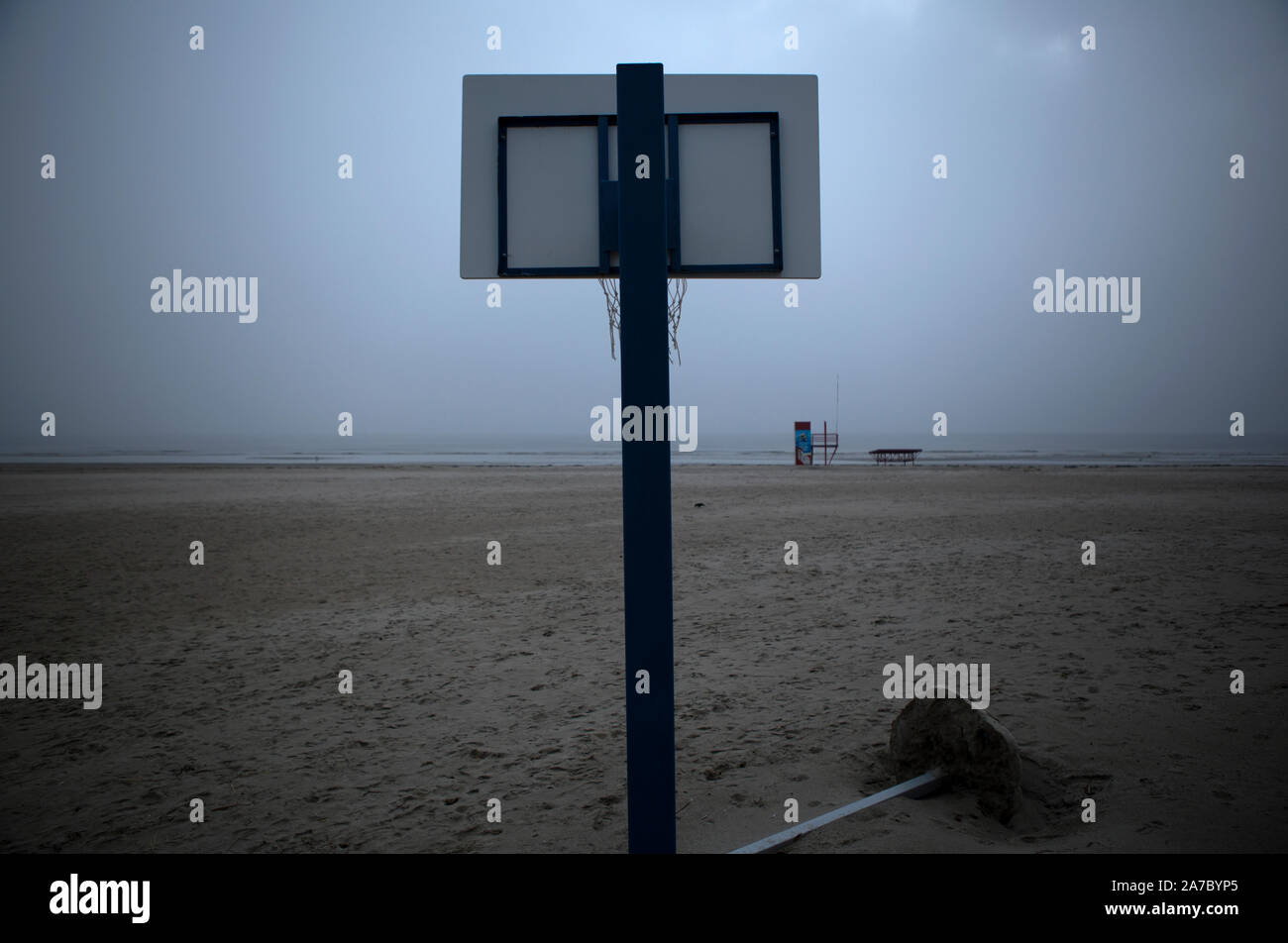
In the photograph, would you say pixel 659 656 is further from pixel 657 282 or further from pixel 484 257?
pixel 484 257

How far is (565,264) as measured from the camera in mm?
3166

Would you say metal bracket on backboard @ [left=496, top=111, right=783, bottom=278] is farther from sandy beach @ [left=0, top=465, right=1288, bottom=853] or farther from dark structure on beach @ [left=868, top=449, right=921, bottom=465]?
dark structure on beach @ [left=868, top=449, right=921, bottom=465]

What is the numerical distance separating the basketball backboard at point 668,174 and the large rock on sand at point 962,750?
8.56ft

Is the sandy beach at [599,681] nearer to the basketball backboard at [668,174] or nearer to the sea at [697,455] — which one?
the basketball backboard at [668,174]

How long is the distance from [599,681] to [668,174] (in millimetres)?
4126

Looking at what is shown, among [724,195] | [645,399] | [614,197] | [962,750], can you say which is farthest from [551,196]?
[962,750]

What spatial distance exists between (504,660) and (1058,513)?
13340mm

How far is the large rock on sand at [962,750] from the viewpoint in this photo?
3.41 metres

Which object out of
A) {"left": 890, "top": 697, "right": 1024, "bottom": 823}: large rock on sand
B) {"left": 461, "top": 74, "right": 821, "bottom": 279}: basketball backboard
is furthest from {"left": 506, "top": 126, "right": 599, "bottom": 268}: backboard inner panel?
{"left": 890, "top": 697, "right": 1024, "bottom": 823}: large rock on sand

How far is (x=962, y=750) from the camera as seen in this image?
357 cm

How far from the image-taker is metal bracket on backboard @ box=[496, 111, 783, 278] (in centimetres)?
308
